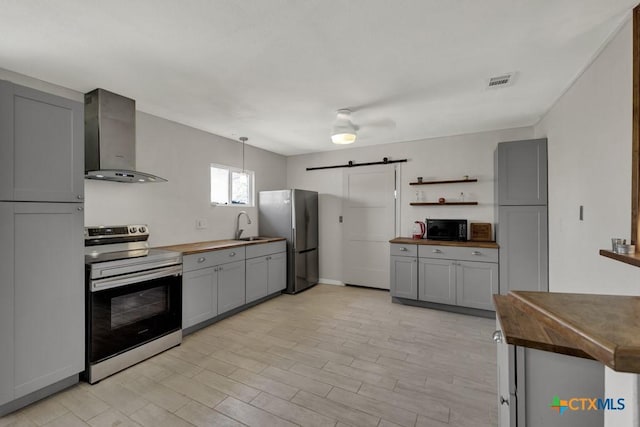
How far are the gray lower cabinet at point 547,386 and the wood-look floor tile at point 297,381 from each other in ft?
4.43

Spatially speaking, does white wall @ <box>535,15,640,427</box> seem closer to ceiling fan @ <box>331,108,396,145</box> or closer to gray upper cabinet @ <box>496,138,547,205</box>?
gray upper cabinet @ <box>496,138,547,205</box>

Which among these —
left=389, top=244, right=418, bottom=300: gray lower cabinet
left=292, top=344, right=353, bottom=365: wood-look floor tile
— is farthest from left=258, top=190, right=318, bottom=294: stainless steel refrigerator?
left=292, top=344, right=353, bottom=365: wood-look floor tile

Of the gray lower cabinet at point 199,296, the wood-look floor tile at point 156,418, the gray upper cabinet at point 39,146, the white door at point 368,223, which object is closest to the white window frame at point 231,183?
the gray lower cabinet at point 199,296

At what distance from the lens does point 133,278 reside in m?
2.44

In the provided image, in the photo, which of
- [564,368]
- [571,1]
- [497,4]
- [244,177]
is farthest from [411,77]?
[244,177]

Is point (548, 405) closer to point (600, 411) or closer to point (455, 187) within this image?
point (600, 411)

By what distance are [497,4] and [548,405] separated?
6.34 feet

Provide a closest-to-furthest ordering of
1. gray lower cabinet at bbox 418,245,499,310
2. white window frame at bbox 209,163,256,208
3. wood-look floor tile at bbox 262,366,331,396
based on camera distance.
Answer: wood-look floor tile at bbox 262,366,331,396, gray lower cabinet at bbox 418,245,499,310, white window frame at bbox 209,163,256,208

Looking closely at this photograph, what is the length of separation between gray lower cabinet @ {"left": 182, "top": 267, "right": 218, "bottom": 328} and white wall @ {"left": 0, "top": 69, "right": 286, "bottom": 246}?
2.32 feet

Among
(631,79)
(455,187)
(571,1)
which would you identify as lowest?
(455,187)

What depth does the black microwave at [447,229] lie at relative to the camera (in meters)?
3.99

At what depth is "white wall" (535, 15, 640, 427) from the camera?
164 centimetres

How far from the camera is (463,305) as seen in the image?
3.63m

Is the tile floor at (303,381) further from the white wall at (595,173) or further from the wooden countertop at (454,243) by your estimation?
the white wall at (595,173)
